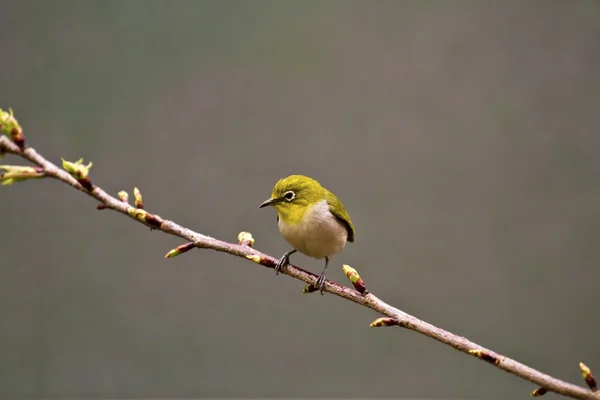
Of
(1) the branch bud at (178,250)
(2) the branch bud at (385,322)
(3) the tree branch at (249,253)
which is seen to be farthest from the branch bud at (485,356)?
(1) the branch bud at (178,250)

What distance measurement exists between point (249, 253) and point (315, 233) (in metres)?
0.24

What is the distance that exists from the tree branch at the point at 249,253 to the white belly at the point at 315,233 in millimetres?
152

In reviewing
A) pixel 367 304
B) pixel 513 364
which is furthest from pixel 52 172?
pixel 513 364

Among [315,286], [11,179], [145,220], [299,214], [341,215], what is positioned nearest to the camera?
[11,179]

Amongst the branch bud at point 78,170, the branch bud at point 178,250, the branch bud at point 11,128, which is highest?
the branch bud at point 11,128

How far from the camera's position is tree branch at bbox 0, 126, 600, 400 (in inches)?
33.3

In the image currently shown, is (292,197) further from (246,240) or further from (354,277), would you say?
(354,277)

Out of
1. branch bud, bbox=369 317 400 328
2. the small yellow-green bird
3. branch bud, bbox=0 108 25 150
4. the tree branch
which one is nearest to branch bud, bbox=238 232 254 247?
the tree branch

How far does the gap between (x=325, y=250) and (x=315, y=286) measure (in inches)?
8.9

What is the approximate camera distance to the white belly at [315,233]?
1.20m

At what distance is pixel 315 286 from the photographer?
1.03 m

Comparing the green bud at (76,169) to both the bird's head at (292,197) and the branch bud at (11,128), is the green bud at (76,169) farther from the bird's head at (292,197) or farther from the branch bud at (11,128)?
the bird's head at (292,197)

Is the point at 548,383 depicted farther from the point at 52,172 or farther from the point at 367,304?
the point at 52,172

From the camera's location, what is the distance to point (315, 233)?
1201 mm
